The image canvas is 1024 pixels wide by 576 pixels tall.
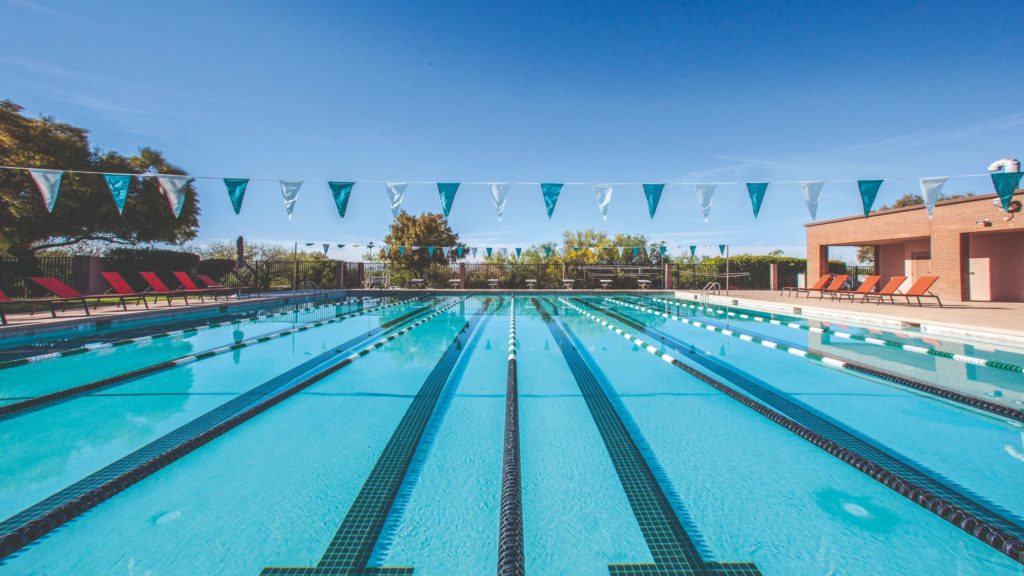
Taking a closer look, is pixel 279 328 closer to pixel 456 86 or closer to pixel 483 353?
pixel 483 353

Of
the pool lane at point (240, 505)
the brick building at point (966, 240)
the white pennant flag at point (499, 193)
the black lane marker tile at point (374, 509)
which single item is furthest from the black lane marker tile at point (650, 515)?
the brick building at point (966, 240)

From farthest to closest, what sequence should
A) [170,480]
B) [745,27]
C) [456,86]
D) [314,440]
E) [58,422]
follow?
1. [456,86]
2. [745,27]
3. [58,422]
4. [314,440]
5. [170,480]

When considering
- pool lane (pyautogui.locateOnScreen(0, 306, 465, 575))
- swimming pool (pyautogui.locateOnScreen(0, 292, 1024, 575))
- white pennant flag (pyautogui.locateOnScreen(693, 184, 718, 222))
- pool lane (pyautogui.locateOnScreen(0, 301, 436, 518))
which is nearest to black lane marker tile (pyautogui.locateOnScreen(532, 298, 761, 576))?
swimming pool (pyautogui.locateOnScreen(0, 292, 1024, 575))

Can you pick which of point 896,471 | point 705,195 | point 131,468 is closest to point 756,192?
point 705,195

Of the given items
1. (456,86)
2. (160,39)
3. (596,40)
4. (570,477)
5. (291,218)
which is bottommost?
(570,477)

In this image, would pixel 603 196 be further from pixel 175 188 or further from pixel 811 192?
pixel 175 188

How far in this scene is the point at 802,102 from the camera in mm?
12859

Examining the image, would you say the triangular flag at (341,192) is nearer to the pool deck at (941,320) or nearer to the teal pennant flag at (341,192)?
the teal pennant flag at (341,192)

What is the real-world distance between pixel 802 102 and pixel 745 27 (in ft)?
11.3

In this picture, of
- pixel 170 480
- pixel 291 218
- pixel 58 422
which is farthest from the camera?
pixel 291 218

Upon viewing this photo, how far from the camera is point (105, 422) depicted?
3.46 meters

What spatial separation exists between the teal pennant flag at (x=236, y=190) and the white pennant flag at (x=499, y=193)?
4.84m

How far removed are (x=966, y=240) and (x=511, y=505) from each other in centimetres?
1634

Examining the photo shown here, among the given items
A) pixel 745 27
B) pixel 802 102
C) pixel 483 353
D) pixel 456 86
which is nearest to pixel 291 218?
pixel 483 353
